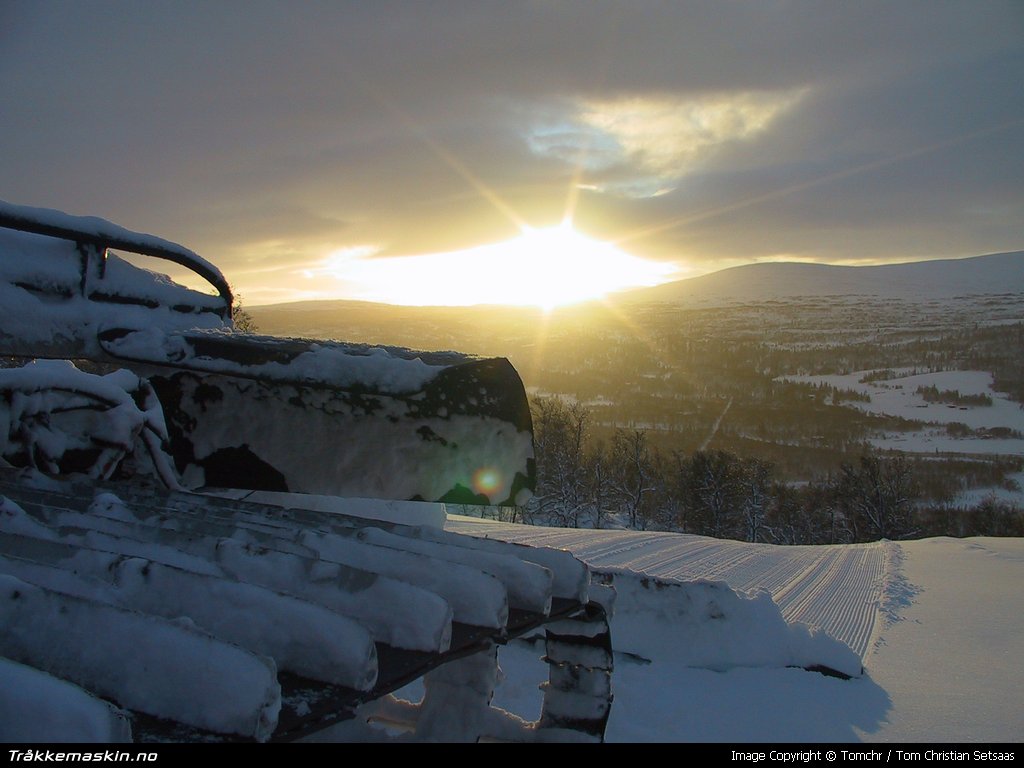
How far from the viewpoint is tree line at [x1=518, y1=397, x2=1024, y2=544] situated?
4688 centimetres

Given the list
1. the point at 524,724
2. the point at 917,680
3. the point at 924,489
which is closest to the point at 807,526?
the point at 924,489

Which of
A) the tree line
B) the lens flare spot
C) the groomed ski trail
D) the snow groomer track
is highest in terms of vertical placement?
the lens flare spot

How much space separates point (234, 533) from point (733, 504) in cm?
4887

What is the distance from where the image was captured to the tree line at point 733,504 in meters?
46.9

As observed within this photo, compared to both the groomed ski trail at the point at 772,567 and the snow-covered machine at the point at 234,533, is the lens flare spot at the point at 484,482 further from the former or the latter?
the groomed ski trail at the point at 772,567

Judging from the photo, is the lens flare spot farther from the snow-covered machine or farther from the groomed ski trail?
the groomed ski trail

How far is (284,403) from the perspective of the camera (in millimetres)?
2457

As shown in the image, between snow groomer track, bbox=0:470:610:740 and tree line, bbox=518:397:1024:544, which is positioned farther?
tree line, bbox=518:397:1024:544

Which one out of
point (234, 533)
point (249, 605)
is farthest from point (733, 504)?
point (249, 605)

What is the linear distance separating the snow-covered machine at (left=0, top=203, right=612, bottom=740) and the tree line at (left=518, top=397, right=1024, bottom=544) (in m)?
45.4

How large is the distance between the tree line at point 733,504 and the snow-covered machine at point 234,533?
45.4m

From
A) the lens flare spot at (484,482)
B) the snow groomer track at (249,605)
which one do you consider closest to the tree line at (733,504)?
the lens flare spot at (484,482)

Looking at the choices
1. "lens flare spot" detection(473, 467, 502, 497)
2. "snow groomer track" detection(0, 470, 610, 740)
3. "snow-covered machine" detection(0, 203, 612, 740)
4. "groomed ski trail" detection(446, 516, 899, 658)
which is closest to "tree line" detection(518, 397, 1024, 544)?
"groomed ski trail" detection(446, 516, 899, 658)
